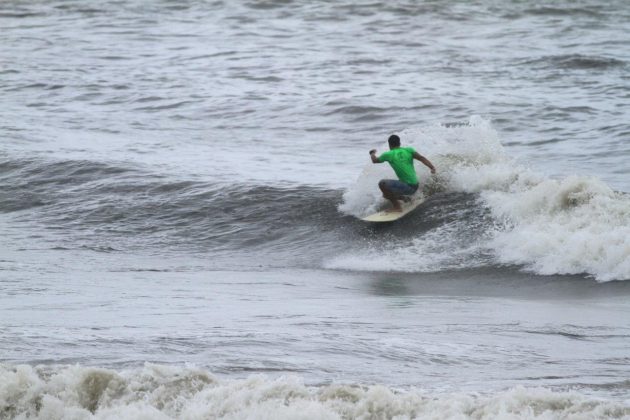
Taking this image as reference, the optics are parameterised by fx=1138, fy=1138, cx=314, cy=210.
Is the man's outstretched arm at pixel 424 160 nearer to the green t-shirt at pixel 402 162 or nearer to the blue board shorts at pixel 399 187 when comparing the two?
the green t-shirt at pixel 402 162

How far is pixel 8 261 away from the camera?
50.3 ft

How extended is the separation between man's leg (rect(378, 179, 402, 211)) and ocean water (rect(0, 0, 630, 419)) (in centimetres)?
32

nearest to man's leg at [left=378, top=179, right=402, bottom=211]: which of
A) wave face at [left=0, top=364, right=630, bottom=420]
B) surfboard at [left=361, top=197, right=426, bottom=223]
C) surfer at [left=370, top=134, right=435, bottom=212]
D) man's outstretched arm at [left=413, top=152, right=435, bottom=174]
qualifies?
surfer at [left=370, top=134, right=435, bottom=212]

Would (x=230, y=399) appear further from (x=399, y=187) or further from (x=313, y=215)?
(x=313, y=215)

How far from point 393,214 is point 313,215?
1.72 meters

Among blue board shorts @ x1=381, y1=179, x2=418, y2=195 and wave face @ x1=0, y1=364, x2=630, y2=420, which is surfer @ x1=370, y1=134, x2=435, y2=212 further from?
wave face @ x1=0, y1=364, x2=630, y2=420

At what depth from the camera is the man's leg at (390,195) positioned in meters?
18.1

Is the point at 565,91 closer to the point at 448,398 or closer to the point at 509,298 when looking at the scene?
the point at 509,298

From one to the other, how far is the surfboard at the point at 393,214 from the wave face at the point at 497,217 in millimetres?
252

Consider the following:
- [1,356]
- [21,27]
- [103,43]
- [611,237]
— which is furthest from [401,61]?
[1,356]

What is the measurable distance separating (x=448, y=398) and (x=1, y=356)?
11.5 ft

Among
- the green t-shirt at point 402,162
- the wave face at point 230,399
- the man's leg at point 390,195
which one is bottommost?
the man's leg at point 390,195

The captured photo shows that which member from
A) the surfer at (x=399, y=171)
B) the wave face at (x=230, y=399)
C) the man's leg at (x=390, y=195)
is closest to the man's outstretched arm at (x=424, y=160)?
the surfer at (x=399, y=171)

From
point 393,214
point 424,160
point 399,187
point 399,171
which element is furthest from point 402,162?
point 393,214
